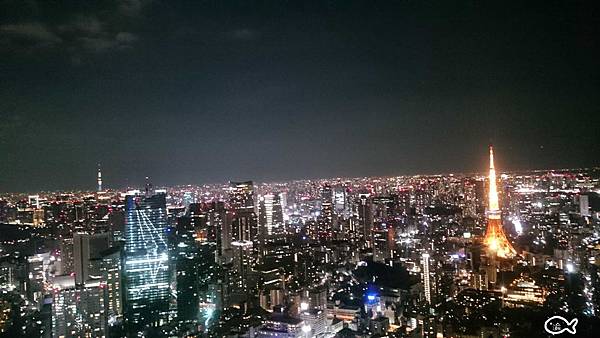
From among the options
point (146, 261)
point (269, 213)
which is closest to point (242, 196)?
point (269, 213)

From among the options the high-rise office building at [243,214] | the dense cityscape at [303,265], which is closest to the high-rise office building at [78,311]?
the dense cityscape at [303,265]

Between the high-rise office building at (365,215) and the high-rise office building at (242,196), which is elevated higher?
the high-rise office building at (242,196)

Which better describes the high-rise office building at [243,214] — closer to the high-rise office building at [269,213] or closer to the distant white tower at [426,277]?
the high-rise office building at [269,213]

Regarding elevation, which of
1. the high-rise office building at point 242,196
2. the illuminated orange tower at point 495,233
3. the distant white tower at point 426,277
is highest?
the high-rise office building at point 242,196

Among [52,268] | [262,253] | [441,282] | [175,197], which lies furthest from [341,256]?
[52,268]

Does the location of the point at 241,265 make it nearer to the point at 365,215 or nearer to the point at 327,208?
the point at 365,215

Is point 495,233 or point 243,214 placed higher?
point 243,214

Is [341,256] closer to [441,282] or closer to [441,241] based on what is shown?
[441,241]
